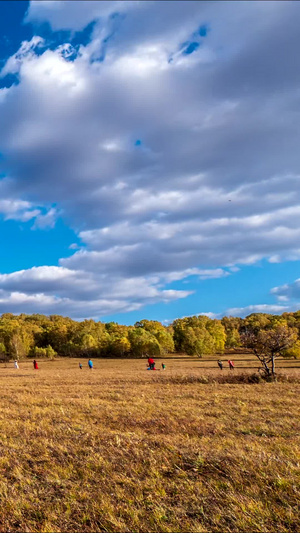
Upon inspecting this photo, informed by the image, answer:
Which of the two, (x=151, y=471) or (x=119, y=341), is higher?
(x=151, y=471)

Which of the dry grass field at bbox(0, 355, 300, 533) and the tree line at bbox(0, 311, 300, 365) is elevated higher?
the dry grass field at bbox(0, 355, 300, 533)

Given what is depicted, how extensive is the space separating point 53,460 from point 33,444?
5.78ft

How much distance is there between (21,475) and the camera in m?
7.36

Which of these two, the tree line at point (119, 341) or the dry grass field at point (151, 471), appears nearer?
the dry grass field at point (151, 471)

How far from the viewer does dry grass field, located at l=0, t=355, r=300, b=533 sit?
5.41 metres

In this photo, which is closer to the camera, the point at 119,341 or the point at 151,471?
the point at 151,471

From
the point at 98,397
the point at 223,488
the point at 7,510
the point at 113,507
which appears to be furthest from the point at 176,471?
the point at 98,397

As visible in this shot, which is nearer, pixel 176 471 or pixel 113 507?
pixel 113 507

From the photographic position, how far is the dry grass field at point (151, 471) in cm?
541

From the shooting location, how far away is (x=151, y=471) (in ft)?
24.0

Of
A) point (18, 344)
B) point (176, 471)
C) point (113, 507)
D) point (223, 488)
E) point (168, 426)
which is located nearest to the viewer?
point (113, 507)

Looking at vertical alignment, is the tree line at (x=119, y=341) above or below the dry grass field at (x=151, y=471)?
below

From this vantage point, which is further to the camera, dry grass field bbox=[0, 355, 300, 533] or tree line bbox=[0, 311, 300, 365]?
tree line bbox=[0, 311, 300, 365]

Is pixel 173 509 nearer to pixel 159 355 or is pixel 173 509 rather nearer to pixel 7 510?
pixel 7 510
